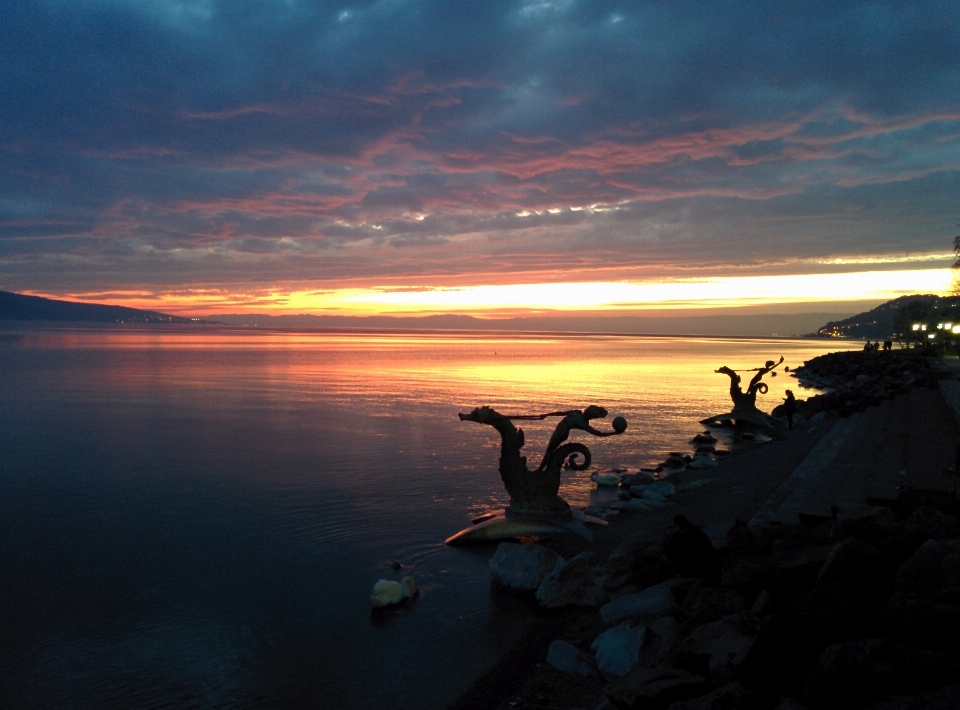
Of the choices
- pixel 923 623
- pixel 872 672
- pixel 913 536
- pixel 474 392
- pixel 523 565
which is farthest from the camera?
pixel 474 392

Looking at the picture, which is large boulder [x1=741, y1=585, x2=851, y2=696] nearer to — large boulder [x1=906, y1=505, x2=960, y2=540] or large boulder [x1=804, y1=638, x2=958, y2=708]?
large boulder [x1=804, y1=638, x2=958, y2=708]

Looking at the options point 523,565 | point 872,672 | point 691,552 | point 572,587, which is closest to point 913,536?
point 691,552

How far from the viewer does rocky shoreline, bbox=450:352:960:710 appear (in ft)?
18.1

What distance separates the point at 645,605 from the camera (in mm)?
9641

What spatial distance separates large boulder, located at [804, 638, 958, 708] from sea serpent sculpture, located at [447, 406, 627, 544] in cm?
968

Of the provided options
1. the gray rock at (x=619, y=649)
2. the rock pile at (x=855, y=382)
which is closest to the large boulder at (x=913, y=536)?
the gray rock at (x=619, y=649)

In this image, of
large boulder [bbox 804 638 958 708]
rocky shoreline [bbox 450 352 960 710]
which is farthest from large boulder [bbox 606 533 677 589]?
large boulder [bbox 804 638 958 708]

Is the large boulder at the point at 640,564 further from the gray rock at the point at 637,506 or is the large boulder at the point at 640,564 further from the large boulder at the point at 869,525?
the gray rock at the point at 637,506

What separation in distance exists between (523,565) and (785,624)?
6673 mm

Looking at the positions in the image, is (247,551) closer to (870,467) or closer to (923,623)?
(923,623)

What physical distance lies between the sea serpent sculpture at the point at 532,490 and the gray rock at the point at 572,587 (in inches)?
132

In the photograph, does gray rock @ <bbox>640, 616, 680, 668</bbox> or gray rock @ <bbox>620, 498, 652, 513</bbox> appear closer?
gray rock @ <bbox>640, 616, 680, 668</bbox>

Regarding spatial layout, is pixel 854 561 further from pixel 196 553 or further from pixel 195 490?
pixel 195 490

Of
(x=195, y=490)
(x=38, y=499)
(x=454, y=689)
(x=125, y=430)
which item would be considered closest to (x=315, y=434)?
(x=125, y=430)
